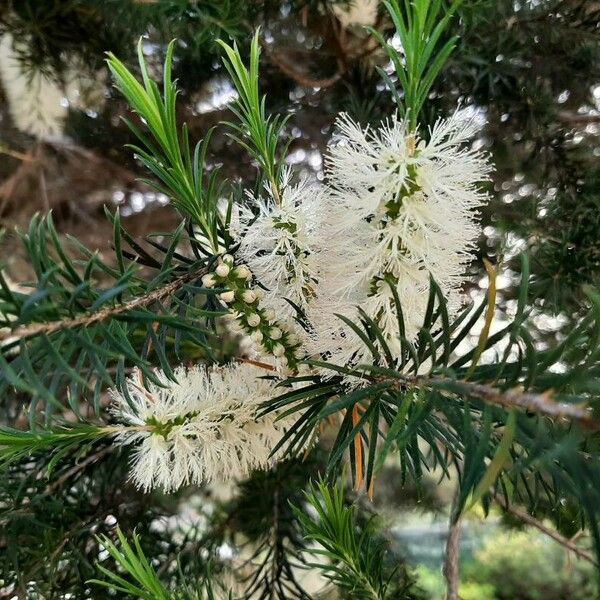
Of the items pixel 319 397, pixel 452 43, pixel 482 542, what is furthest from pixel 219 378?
pixel 482 542

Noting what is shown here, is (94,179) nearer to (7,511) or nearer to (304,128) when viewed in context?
(304,128)

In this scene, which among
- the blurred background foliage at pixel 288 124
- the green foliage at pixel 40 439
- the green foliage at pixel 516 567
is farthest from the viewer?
the green foliage at pixel 516 567

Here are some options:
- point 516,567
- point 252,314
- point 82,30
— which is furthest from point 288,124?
point 516,567

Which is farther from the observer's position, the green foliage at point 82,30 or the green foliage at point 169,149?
the green foliage at point 82,30

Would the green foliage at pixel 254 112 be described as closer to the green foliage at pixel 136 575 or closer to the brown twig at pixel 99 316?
the brown twig at pixel 99 316

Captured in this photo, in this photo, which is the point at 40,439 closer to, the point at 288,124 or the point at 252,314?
the point at 252,314

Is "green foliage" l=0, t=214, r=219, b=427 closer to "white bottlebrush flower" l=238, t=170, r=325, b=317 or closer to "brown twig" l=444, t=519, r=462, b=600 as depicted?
"white bottlebrush flower" l=238, t=170, r=325, b=317

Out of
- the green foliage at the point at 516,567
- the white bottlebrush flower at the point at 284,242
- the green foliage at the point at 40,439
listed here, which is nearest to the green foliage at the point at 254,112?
the white bottlebrush flower at the point at 284,242

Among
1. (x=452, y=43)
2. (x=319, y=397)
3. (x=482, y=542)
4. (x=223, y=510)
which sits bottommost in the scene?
(x=482, y=542)
